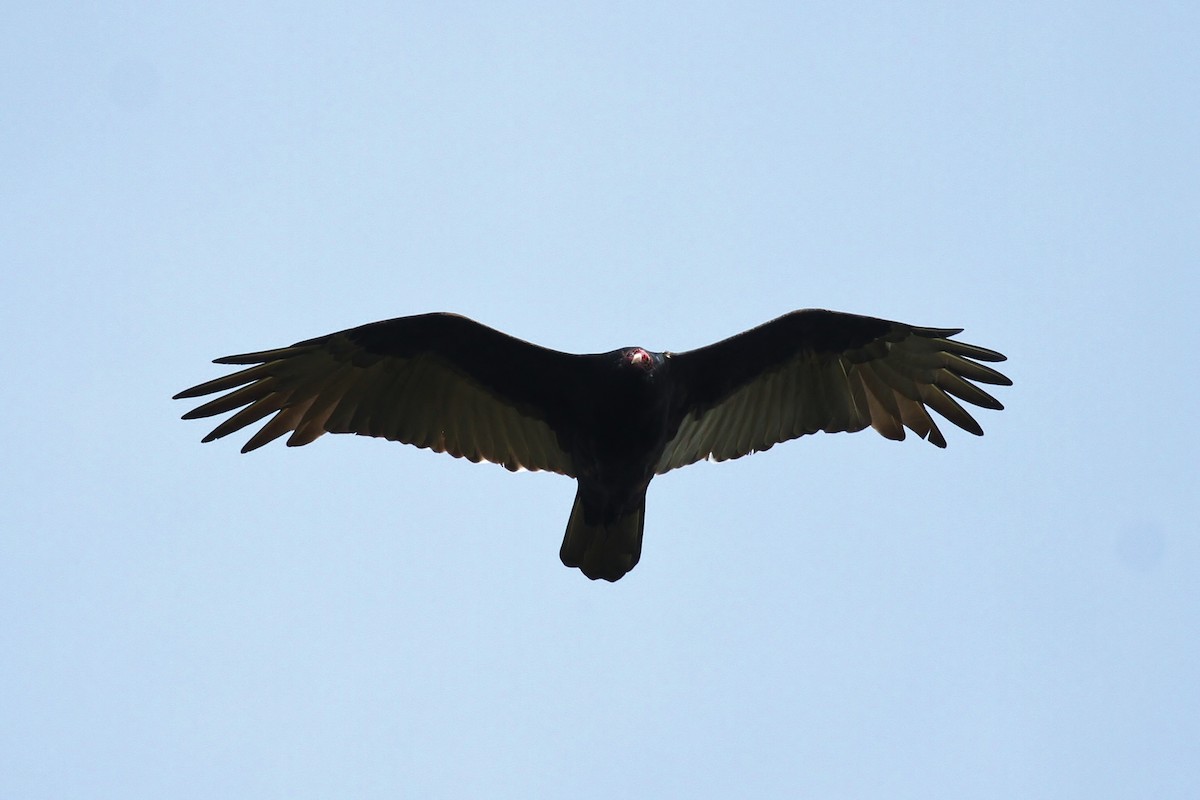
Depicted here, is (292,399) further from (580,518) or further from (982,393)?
(982,393)

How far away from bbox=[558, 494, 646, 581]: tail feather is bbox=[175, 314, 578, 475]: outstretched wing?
0.37 m

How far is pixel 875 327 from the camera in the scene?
336 inches

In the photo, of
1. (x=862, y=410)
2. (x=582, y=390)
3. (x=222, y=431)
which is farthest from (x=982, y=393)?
(x=222, y=431)

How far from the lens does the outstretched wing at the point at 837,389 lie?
848 centimetres

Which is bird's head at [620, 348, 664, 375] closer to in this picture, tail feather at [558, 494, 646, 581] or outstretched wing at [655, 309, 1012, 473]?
outstretched wing at [655, 309, 1012, 473]

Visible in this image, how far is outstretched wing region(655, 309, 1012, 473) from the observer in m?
8.48

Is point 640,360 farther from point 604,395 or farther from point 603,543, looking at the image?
point 603,543

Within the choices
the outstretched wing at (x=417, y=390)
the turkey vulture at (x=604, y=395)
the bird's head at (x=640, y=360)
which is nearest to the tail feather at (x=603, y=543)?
the turkey vulture at (x=604, y=395)

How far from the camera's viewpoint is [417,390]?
8.32 metres

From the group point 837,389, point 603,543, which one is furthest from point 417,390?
point 837,389

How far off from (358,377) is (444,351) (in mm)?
557

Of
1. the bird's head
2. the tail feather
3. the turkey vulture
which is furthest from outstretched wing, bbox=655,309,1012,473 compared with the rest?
the bird's head

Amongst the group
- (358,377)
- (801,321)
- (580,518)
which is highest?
(801,321)

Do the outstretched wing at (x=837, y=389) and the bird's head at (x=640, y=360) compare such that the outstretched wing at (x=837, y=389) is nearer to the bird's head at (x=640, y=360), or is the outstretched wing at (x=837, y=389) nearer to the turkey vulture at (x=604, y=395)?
the turkey vulture at (x=604, y=395)
